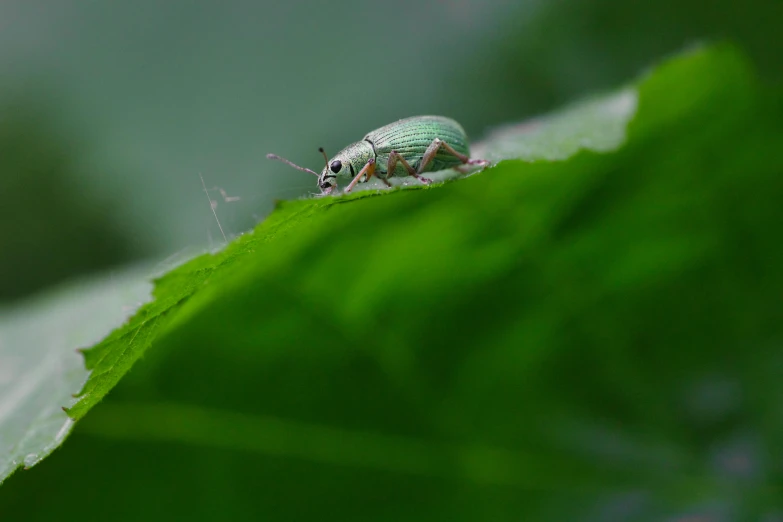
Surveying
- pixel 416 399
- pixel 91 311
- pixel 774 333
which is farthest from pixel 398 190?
pixel 91 311

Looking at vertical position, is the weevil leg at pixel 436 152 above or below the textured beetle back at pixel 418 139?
below

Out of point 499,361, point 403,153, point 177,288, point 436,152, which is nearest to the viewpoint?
point 177,288

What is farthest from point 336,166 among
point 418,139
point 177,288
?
point 177,288

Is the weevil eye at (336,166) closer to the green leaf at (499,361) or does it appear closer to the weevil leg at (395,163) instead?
the weevil leg at (395,163)

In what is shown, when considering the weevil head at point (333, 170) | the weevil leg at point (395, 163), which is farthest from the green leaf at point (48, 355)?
the weevil leg at point (395, 163)

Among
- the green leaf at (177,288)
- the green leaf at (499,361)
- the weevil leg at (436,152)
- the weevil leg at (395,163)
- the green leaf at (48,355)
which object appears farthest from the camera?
the weevil leg at (395,163)

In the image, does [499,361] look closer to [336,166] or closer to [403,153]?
[403,153]

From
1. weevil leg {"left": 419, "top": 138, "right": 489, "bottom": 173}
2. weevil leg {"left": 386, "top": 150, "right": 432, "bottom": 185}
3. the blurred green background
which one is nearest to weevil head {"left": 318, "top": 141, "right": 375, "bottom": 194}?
weevil leg {"left": 386, "top": 150, "right": 432, "bottom": 185}
